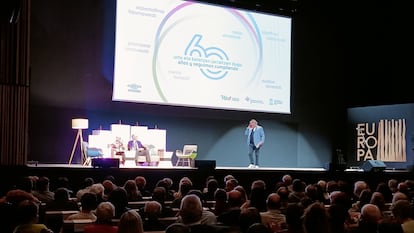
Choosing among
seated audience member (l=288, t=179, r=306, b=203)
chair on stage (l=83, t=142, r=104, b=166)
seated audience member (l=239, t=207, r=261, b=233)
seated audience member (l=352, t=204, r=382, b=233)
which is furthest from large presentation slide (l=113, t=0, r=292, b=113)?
seated audience member (l=239, t=207, r=261, b=233)

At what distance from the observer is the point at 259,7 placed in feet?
46.2

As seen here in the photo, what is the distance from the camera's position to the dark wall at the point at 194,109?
1184 centimetres

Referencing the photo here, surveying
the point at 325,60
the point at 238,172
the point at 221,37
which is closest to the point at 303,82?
the point at 325,60

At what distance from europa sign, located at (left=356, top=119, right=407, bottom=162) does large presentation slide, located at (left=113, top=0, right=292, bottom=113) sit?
2.83 m

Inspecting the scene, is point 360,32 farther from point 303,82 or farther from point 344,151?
point 344,151

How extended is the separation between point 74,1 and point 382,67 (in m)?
9.46

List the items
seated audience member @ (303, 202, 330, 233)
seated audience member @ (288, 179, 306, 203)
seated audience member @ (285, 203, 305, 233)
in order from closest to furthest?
seated audience member @ (303, 202, 330, 233) < seated audience member @ (285, 203, 305, 233) < seated audience member @ (288, 179, 306, 203)

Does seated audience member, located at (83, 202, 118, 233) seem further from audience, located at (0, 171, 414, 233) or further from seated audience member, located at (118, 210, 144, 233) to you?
seated audience member, located at (118, 210, 144, 233)

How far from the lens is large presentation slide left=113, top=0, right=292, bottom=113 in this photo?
12.1 meters

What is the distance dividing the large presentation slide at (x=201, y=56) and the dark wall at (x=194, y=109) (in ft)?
1.64

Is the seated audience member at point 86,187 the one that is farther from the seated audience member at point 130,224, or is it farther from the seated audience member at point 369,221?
the seated audience member at point 369,221

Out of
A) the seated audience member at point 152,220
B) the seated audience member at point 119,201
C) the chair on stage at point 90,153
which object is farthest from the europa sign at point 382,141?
the seated audience member at point 152,220

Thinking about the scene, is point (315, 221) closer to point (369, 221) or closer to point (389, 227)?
point (389, 227)

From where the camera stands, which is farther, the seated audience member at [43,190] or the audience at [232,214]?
the seated audience member at [43,190]
